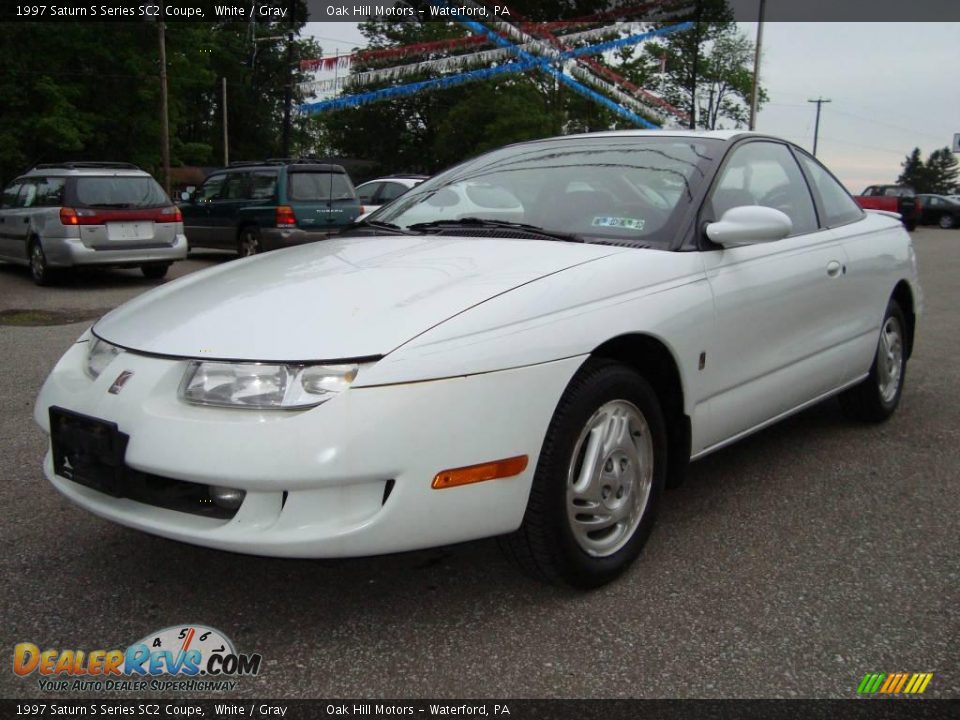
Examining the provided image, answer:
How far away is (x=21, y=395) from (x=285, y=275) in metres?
3.08

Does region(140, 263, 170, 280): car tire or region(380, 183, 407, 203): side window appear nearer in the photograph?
region(140, 263, 170, 280): car tire

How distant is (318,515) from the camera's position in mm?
2209

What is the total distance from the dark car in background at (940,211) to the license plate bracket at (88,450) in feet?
128

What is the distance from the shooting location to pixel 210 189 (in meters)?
14.5

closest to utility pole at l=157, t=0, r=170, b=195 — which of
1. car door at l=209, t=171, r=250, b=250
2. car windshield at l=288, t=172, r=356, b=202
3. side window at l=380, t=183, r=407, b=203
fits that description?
side window at l=380, t=183, r=407, b=203

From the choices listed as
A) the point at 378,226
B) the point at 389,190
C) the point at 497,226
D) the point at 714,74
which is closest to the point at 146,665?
the point at 497,226

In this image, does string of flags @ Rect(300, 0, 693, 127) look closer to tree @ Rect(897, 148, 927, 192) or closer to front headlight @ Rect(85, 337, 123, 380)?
front headlight @ Rect(85, 337, 123, 380)

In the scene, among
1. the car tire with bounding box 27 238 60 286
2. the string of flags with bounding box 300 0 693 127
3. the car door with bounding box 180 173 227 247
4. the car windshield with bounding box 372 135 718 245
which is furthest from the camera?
the string of flags with bounding box 300 0 693 127

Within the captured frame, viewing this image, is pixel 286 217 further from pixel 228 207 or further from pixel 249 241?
pixel 228 207

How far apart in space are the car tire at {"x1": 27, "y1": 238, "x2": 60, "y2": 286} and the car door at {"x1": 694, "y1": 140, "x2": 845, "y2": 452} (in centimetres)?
968

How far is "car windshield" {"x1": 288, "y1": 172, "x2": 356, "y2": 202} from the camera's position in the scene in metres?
12.9

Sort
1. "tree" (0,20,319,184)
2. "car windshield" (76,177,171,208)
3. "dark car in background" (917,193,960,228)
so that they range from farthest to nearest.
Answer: "dark car in background" (917,193,960,228), "tree" (0,20,319,184), "car windshield" (76,177,171,208)

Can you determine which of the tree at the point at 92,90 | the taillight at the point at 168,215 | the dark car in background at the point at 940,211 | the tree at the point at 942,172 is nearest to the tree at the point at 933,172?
the tree at the point at 942,172

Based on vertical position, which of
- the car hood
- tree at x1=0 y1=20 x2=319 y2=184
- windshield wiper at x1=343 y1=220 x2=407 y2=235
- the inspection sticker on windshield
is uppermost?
tree at x1=0 y1=20 x2=319 y2=184
